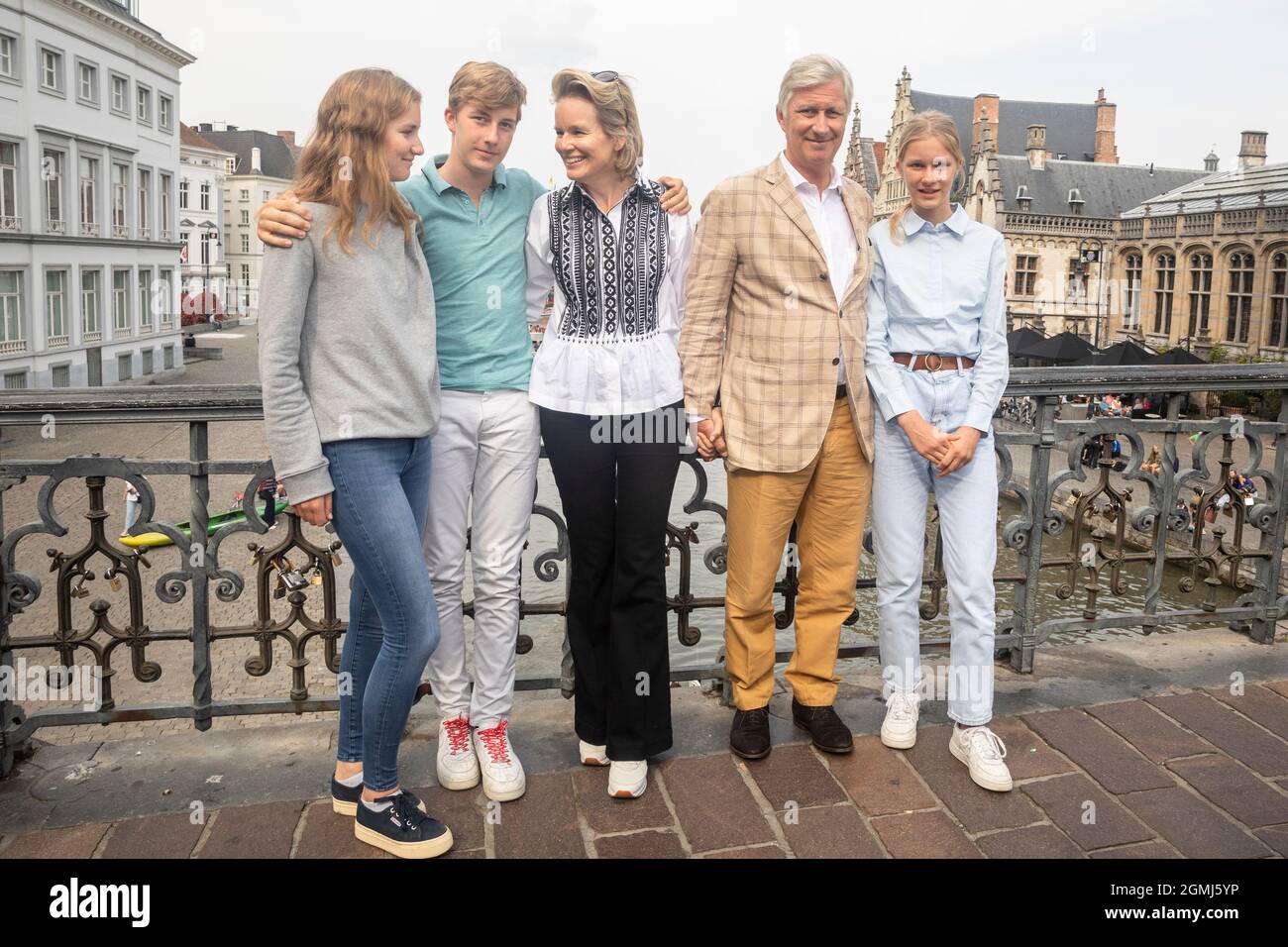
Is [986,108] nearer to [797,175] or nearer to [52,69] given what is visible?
[52,69]

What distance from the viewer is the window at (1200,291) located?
133ft

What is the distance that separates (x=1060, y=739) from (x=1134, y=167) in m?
57.7

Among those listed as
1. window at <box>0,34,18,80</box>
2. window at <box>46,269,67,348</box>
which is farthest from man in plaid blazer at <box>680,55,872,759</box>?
window at <box>46,269,67,348</box>

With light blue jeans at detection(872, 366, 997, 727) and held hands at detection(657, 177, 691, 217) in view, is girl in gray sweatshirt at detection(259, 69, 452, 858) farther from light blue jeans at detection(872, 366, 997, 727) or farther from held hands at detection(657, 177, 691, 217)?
light blue jeans at detection(872, 366, 997, 727)

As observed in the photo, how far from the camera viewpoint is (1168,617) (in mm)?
4258

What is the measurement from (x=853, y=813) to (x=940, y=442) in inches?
44.7

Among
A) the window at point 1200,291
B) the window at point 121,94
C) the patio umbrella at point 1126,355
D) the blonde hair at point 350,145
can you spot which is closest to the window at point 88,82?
the window at point 121,94

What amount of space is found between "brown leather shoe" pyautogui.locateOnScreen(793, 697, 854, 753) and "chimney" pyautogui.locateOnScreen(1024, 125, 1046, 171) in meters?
56.3

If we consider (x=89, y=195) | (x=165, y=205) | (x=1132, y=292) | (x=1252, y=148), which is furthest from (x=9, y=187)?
(x=1252, y=148)

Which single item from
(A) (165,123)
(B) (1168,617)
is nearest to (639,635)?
(B) (1168,617)

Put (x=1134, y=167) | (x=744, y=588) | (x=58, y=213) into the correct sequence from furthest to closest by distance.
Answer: (x=1134, y=167) < (x=58, y=213) < (x=744, y=588)

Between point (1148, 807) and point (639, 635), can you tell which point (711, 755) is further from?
point (1148, 807)

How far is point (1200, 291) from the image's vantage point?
1618 inches

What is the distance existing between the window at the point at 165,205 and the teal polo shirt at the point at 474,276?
1952 inches
